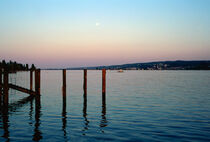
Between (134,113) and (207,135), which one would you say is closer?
(207,135)

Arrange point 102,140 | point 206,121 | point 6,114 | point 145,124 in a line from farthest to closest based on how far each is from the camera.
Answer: point 6,114 → point 206,121 → point 145,124 → point 102,140

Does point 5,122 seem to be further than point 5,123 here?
Yes

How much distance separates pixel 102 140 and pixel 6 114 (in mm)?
9466

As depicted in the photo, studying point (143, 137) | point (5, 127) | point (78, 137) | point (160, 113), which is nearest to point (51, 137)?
point (78, 137)

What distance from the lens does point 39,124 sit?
13047 mm

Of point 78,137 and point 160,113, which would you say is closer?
point 78,137

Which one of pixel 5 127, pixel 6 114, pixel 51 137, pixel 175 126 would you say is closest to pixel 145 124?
pixel 175 126

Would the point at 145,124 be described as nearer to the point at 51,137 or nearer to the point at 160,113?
the point at 160,113

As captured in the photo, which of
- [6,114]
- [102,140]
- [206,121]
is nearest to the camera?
[102,140]

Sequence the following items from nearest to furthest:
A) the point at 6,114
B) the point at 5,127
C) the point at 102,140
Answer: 1. the point at 102,140
2. the point at 5,127
3. the point at 6,114

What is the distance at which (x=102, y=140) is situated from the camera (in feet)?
33.3

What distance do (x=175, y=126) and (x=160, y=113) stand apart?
3.97 m

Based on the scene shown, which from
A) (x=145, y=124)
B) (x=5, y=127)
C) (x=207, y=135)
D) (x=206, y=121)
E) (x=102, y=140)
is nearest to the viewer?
(x=102, y=140)

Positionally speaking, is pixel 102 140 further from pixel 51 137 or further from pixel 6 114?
pixel 6 114
